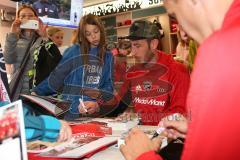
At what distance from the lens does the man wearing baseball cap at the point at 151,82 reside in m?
1.27

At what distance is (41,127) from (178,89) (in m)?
0.78

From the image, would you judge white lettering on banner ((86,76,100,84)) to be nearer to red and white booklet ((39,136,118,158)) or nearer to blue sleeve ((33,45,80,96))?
blue sleeve ((33,45,80,96))

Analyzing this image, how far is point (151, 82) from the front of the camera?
1.22 meters

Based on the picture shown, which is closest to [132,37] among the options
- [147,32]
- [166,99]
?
[147,32]

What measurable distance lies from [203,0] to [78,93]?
3.07 feet

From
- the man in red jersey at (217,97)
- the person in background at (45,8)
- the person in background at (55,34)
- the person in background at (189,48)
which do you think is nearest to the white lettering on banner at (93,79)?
the person in background at (189,48)

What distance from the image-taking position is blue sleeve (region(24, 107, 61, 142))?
987 mm

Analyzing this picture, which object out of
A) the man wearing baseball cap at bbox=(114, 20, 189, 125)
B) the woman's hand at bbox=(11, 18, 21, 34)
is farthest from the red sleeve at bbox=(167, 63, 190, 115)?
the woman's hand at bbox=(11, 18, 21, 34)

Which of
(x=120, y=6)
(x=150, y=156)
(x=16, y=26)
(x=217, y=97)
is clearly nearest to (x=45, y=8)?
(x=16, y=26)

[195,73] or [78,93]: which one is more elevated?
Result: [195,73]

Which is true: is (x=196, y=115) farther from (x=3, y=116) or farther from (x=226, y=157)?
(x=3, y=116)

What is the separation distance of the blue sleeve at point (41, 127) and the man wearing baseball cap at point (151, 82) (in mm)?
325

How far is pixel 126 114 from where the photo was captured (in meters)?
1.48

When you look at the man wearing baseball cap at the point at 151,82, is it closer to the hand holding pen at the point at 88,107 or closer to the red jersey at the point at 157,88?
the red jersey at the point at 157,88
